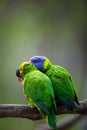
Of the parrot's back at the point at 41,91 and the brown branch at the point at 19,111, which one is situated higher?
the parrot's back at the point at 41,91

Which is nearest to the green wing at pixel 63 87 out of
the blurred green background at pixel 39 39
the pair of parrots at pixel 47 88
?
the pair of parrots at pixel 47 88

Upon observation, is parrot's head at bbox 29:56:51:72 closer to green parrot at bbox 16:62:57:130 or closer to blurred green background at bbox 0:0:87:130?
green parrot at bbox 16:62:57:130

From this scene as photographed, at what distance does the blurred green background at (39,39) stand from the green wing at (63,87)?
81 cm

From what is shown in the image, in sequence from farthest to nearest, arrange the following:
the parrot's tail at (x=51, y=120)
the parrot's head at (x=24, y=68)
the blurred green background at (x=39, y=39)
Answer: the blurred green background at (x=39, y=39) → the parrot's head at (x=24, y=68) → the parrot's tail at (x=51, y=120)

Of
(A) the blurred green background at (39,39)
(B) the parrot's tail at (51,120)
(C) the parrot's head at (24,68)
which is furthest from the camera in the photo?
(A) the blurred green background at (39,39)

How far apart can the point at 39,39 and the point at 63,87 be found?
35.1 inches

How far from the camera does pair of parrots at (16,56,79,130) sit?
1.09 m

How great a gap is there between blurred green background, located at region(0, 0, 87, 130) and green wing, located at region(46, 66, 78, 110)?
81 cm

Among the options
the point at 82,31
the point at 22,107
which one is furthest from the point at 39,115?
the point at 82,31

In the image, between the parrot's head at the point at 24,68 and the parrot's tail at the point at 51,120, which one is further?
the parrot's head at the point at 24,68

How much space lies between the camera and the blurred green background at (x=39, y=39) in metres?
1.97

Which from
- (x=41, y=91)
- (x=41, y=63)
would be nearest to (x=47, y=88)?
(x=41, y=91)

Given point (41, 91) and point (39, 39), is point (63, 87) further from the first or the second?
point (39, 39)

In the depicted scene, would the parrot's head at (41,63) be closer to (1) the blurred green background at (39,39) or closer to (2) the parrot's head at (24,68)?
(2) the parrot's head at (24,68)
